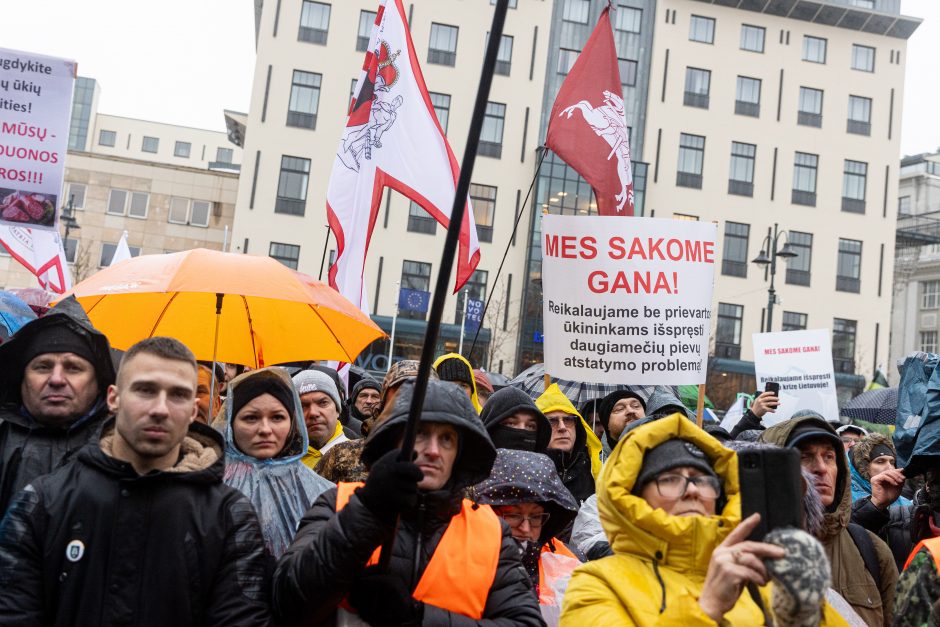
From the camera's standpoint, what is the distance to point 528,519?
144 inches

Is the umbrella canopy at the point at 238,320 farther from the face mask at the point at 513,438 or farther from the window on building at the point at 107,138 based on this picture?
the window on building at the point at 107,138

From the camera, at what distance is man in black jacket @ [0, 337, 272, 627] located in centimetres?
253

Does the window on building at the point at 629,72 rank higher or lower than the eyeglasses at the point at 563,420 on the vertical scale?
higher

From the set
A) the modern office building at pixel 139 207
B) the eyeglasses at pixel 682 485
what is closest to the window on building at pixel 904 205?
the modern office building at pixel 139 207

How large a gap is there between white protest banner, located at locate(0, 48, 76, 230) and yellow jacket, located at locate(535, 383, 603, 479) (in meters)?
4.08

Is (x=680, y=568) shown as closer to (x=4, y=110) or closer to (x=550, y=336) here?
(x=550, y=336)

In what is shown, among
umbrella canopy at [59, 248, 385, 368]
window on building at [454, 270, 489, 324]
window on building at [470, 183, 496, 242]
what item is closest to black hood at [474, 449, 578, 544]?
umbrella canopy at [59, 248, 385, 368]

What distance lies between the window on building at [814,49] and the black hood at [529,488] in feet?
124

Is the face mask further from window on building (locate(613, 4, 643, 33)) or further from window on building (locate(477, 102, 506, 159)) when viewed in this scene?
window on building (locate(613, 4, 643, 33))

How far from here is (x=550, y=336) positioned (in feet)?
19.2

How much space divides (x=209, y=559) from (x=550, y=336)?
3538mm

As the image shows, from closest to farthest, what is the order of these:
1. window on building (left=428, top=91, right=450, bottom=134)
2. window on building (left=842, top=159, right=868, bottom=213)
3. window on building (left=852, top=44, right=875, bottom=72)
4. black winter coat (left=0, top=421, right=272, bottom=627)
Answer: black winter coat (left=0, top=421, right=272, bottom=627), window on building (left=428, top=91, right=450, bottom=134), window on building (left=842, top=159, right=868, bottom=213), window on building (left=852, top=44, right=875, bottom=72)

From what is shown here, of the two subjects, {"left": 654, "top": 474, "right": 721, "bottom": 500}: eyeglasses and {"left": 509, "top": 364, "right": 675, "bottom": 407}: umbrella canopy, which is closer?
{"left": 654, "top": 474, "right": 721, "bottom": 500}: eyeglasses

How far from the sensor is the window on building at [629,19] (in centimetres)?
3584
